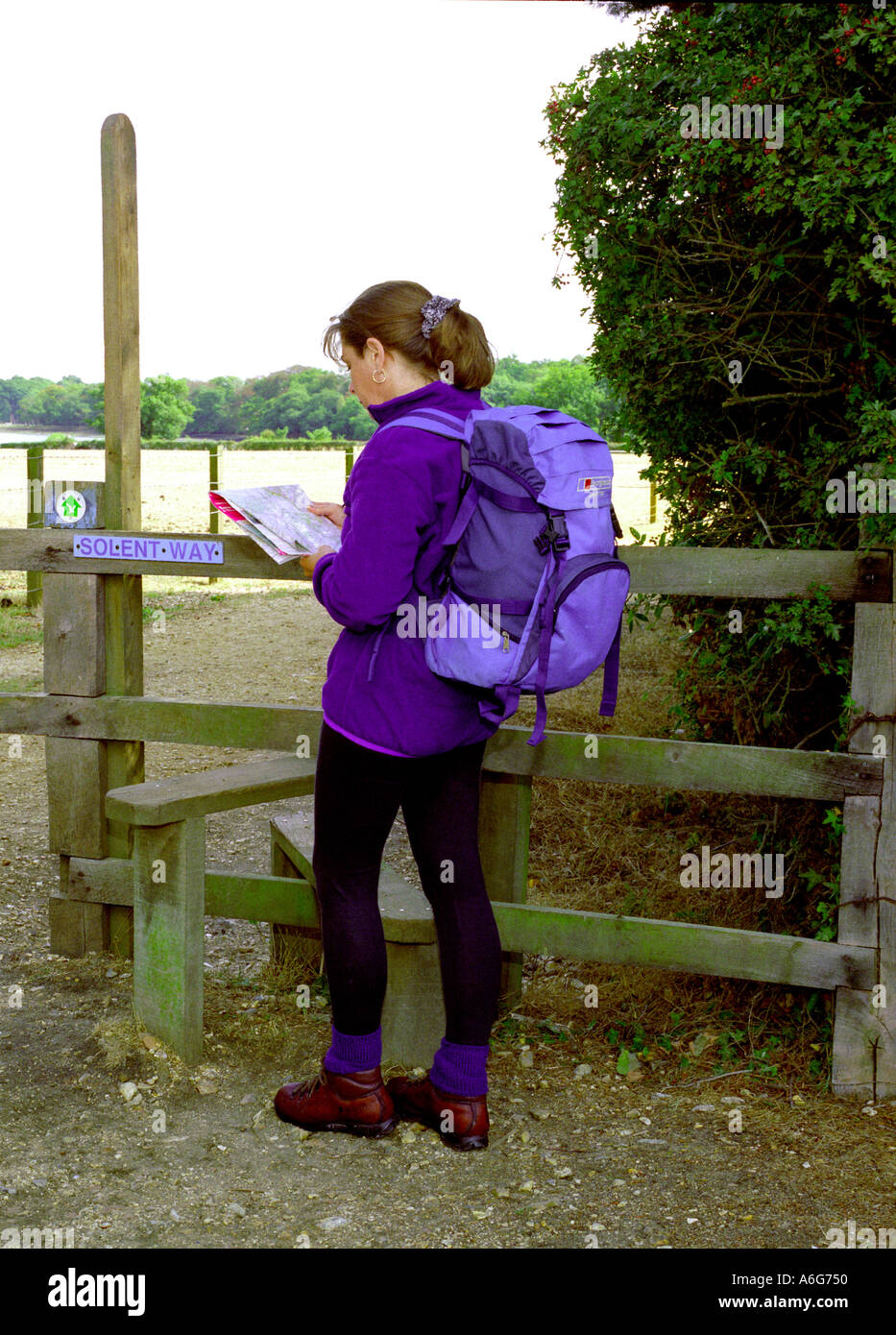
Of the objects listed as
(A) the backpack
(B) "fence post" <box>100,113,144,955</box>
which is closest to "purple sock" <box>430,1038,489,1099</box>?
(A) the backpack

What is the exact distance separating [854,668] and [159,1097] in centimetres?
215

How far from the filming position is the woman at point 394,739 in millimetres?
2609

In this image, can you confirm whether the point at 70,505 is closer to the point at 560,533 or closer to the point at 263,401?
the point at 560,533

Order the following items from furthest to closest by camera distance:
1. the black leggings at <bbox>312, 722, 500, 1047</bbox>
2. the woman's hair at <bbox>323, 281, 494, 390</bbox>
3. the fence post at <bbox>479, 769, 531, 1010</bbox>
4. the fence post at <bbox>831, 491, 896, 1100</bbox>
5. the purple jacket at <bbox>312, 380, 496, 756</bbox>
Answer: the fence post at <bbox>479, 769, 531, 1010</bbox> → the fence post at <bbox>831, 491, 896, 1100</bbox> → the black leggings at <bbox>312, 722, 500, 1047</bbox> → the woman's hair at <bbox>323, 281, 494, 390</bbox> → the purple jacket at <bbox>312, 380, 496, 756</bbox>

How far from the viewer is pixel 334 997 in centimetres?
298

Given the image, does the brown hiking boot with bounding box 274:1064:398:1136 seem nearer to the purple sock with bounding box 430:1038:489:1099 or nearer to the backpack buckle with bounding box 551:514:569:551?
the purple sock with bounding box 430:1038:489:1099

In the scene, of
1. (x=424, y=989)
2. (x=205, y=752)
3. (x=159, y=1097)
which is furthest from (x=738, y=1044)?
(x=205, y=752)

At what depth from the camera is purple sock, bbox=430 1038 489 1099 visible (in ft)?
9.89

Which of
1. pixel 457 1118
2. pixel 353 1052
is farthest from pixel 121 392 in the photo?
pixel 457 1118

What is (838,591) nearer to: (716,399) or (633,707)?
(716,399)

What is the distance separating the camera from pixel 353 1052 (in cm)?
302

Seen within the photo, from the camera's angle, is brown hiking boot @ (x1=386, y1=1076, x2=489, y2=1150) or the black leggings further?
brown hiking boot @ (x1=386, y1=1076, x2=489, y2=1150)

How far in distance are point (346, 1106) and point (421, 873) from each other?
65cm

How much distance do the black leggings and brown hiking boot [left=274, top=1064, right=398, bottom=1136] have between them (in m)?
0.15
